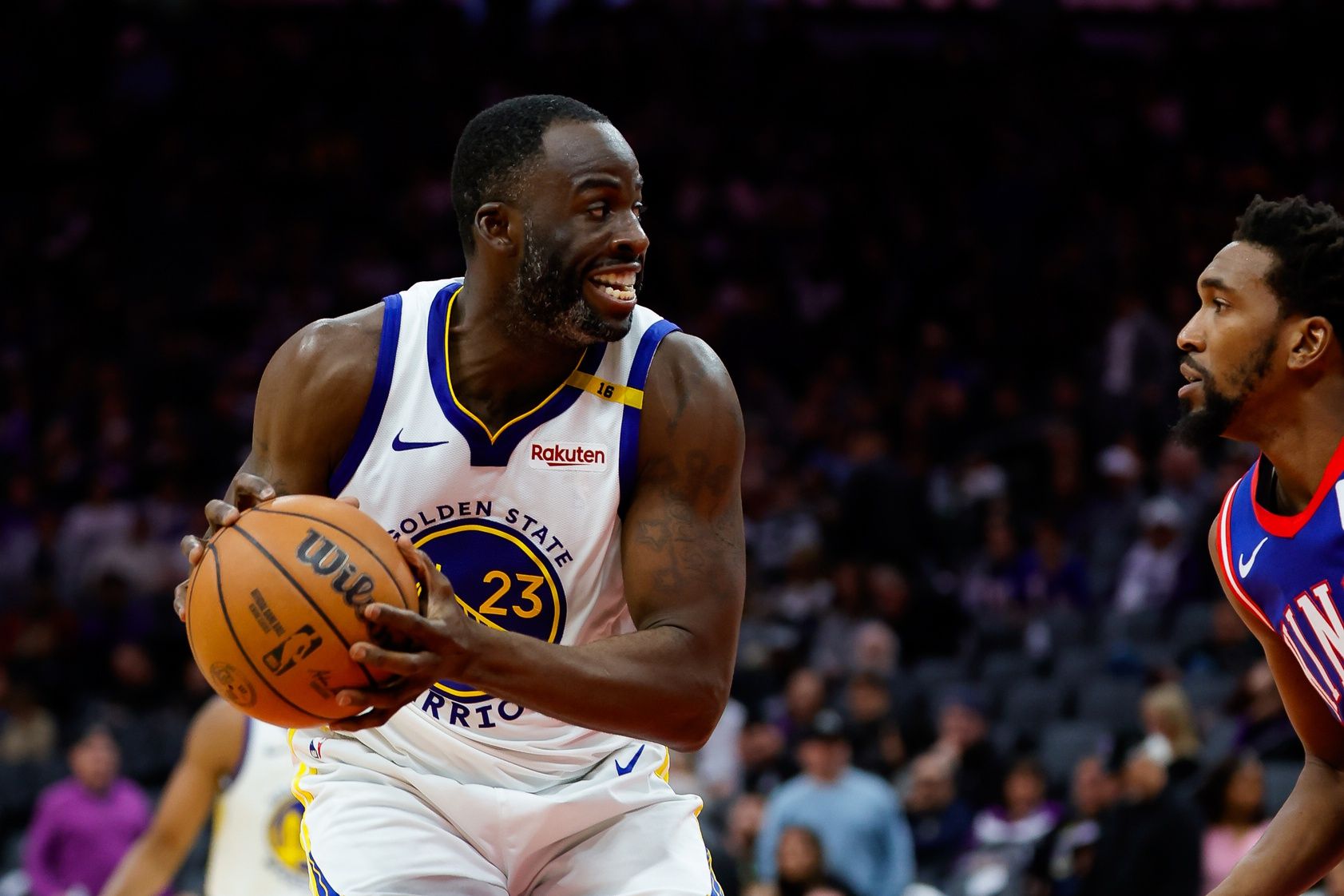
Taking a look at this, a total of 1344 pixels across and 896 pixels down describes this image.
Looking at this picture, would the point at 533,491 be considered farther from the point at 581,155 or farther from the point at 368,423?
the point at 581,155

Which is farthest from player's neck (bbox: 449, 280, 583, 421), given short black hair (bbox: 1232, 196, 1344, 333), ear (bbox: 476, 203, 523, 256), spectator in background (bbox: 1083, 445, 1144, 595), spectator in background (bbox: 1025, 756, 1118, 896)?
spectator in background (bbox: 1083, 445, 1144, 595)

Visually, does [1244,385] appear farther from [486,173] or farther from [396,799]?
[396,799]

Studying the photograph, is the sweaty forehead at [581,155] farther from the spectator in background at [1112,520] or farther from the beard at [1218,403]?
the spectator in background at [1112,520]

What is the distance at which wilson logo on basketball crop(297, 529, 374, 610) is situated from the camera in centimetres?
293

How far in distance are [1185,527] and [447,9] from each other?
967cm

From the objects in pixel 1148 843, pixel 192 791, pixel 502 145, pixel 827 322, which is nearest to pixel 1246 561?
pixel 502 145

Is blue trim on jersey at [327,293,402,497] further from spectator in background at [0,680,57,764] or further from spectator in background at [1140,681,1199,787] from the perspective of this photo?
spectator in background at [0,680,57,764]

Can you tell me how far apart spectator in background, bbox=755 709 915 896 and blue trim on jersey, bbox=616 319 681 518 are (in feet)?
16.4

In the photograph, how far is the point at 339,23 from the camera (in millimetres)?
16859

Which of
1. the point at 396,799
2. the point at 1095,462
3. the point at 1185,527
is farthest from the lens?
the point at 1095,462

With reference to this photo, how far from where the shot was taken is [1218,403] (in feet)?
12.0

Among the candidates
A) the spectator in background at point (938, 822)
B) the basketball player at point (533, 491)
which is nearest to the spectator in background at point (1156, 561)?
the spectator in background at point (938, 822)

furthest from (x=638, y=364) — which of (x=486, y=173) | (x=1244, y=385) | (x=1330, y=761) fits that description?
(x=1330, y=761)

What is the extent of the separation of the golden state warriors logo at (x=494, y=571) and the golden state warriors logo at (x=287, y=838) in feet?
6.53
